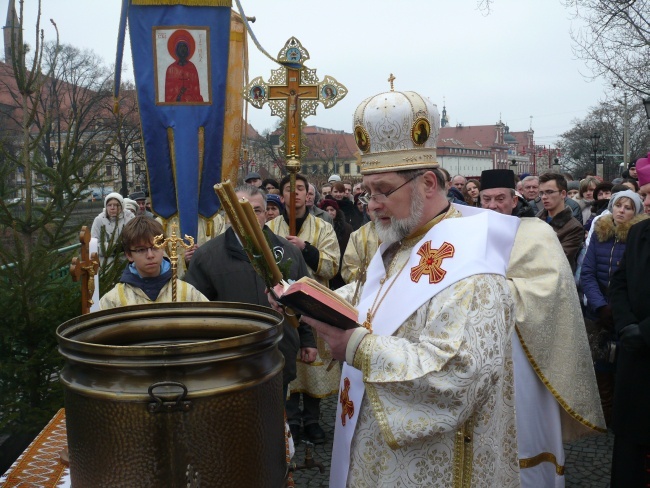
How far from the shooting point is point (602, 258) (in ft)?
15.3

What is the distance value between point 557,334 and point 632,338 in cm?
36

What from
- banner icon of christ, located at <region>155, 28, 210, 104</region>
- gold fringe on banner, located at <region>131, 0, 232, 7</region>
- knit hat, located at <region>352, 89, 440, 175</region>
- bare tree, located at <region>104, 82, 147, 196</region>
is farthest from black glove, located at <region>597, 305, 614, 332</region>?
bare tree, located at <region>104, 82, 147, 196</region>

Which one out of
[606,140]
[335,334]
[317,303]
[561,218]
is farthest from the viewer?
[606,140]

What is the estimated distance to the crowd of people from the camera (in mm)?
1831

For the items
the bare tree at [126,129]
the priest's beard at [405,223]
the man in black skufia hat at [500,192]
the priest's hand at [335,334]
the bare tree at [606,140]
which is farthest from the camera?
the bare tree at [606,140]

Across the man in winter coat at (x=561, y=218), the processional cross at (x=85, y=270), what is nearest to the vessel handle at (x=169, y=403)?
the processional cross at (x=85, y=270)

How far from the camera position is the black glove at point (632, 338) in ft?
9.73

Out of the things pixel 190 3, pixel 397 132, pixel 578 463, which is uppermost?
pixel 190 3

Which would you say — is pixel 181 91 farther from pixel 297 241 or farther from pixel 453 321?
pixel 453 321

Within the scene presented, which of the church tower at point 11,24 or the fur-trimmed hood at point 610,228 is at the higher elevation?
the church tower at point 11,24

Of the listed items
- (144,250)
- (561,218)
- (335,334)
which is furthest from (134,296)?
(561,218)

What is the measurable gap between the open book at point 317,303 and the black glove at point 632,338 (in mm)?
1778

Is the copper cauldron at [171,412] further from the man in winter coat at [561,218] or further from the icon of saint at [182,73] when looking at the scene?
the man in winter coat at [561,218]

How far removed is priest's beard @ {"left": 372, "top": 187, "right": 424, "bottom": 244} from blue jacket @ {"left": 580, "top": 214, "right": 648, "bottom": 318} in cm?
297
